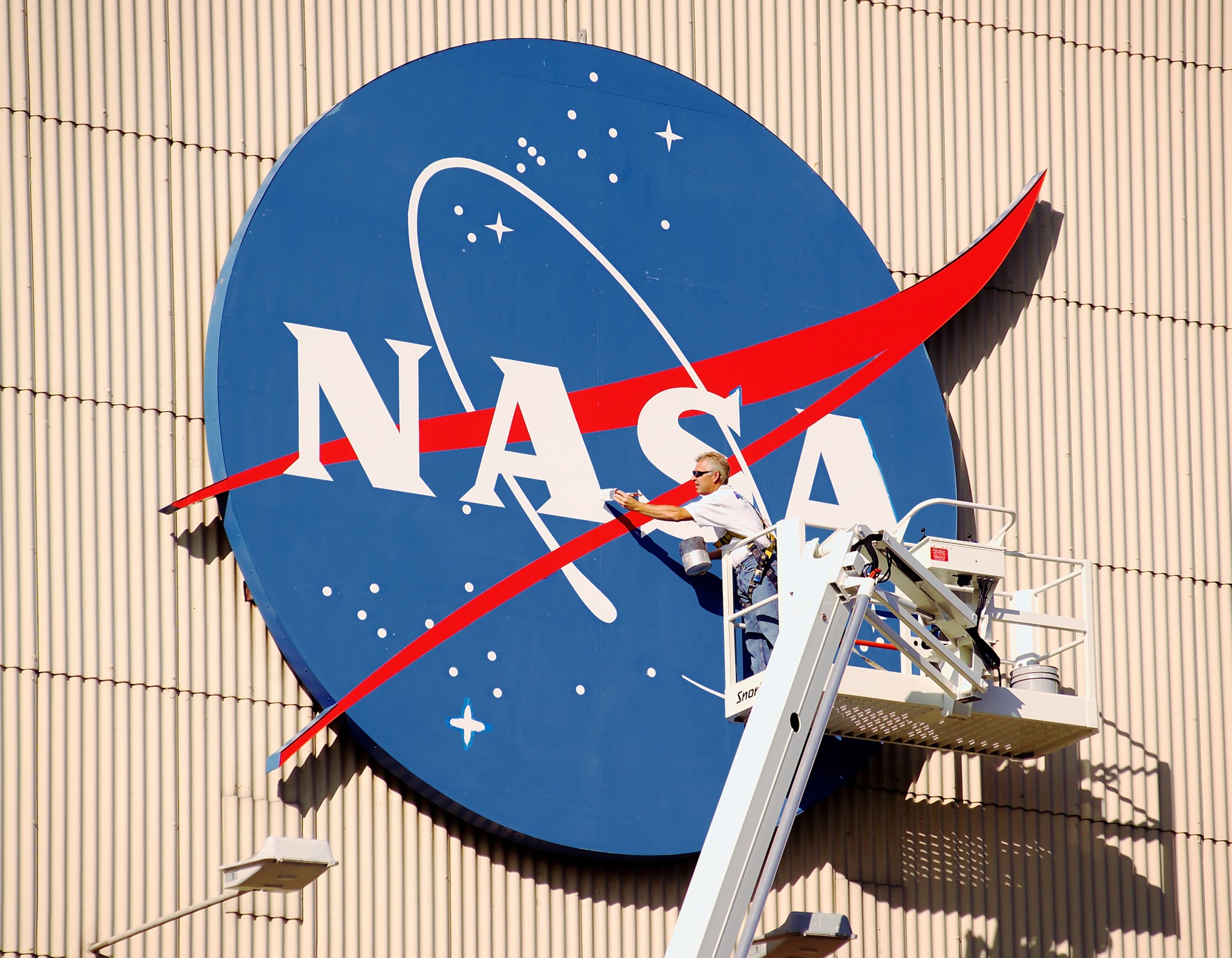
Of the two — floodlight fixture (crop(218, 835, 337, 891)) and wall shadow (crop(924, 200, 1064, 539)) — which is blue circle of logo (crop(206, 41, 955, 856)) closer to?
wall shadow (crop(924, 200, 1064, 539))

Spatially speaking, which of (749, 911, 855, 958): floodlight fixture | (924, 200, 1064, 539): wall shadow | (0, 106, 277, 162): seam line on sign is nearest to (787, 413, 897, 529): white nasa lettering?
(924, 200, 1064, 539): wall shadow

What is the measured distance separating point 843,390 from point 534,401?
318 centimetres

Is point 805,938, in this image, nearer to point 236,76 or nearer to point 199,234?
point 199,234

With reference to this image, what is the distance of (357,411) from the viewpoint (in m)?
17.8

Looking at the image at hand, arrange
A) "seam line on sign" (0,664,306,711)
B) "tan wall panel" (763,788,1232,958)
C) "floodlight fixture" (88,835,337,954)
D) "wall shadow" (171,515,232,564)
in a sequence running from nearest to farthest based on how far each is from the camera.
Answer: "floodlight fixture" (88,835,337,954)
"seam line on sign" (0,664,306,711)
"wall shadow" (171,515,232,564)
"tan wall panel" (763,788,1232,958)

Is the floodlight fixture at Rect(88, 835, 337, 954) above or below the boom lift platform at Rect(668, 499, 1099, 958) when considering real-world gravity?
below

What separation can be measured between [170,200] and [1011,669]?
873 centimetres

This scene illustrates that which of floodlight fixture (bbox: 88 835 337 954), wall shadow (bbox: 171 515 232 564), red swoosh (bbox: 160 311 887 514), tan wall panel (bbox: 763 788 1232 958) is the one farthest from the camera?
tan wall panel (bbox: 763 788 1232 958)

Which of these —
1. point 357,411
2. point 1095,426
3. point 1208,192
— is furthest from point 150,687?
point 1208,192

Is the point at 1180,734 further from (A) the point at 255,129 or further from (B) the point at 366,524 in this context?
(A) the point at 255,129

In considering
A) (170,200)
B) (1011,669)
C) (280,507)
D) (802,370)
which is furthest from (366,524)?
(1011,669)

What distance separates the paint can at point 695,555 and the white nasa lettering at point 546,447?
790 millimetres

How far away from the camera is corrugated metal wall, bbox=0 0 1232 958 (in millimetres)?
16547

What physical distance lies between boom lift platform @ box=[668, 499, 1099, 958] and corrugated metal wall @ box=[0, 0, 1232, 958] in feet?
4.55
